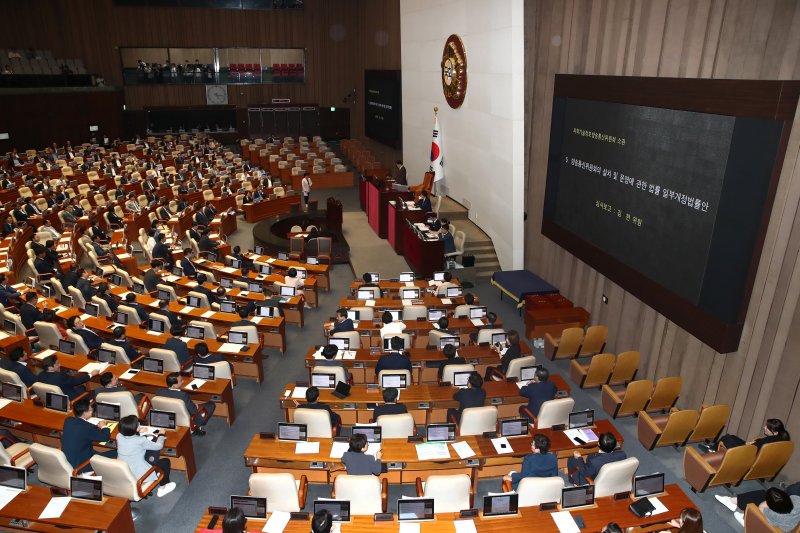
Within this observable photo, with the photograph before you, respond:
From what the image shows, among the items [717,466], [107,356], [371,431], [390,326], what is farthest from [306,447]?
[717,466]

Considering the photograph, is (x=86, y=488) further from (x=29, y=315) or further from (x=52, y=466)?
(x=29, y=315)

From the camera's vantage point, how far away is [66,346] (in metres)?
10.1

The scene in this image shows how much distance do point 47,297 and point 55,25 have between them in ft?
87.8

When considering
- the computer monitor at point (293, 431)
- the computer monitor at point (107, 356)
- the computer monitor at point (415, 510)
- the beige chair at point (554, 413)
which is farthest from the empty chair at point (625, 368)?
the computer monitor at point (107, 356)

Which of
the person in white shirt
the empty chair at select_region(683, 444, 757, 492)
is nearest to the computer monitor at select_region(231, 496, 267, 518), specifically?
the person in white shirt

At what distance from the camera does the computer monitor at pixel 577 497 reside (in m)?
6.45

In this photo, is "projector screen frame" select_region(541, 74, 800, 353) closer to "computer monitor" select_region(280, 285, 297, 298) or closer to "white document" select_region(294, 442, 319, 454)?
"white document" select_region(294, 442, 319, 454)

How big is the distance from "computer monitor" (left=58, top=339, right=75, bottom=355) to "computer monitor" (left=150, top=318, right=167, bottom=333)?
1.46 metres

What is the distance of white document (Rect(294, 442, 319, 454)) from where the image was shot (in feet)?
25.0

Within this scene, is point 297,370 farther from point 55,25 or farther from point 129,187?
A: point 55,25

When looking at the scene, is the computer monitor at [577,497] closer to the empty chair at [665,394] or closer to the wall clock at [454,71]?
the empty chair at [665,394]

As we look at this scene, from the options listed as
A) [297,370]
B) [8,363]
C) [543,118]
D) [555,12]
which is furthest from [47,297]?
[555,12]

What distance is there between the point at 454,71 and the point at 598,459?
14456 millimetres

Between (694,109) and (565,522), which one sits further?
(694,109)
